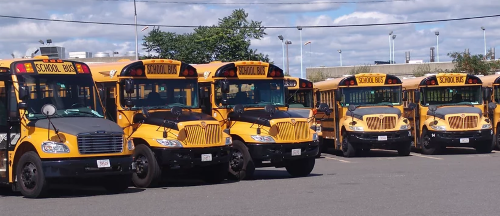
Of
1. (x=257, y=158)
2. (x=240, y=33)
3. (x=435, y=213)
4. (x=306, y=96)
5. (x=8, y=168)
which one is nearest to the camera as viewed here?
(x=435, y=213)

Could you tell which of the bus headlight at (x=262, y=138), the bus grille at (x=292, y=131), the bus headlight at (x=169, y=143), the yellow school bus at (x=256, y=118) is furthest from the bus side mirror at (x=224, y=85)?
the bus headlight at (x=169, y=143)

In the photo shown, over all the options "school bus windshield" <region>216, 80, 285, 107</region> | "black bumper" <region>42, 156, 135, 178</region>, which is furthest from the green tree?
"black bumper" <region>42, 156, 135, 178</region>

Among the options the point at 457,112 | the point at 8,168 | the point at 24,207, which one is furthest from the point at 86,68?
the point at 457,112

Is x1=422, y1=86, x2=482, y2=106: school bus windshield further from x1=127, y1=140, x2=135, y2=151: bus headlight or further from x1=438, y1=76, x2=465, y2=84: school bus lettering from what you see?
x1=127, y1=140, x2=135, y2=151: bus headlight

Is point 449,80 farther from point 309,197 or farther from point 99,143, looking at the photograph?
point 99,143

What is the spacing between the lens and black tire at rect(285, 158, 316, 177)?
57.1ft

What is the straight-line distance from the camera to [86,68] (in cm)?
1500

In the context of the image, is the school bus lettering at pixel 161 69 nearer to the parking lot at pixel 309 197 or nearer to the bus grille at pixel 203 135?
the bus grille at pixel 203 135

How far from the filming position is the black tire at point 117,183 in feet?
47.3

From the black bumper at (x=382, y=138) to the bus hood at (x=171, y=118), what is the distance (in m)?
9.24

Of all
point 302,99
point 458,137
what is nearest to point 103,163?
point 302,99

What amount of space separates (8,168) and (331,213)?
20.2ft

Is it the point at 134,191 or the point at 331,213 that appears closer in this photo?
the point at 331,213

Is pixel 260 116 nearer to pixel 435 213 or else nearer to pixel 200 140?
pixel 200 140
